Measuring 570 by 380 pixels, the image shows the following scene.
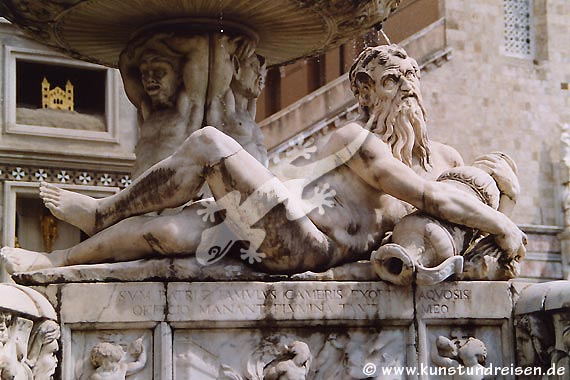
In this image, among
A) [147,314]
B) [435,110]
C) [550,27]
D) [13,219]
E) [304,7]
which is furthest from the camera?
[550,27]

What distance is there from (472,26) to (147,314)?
1931 centimetres

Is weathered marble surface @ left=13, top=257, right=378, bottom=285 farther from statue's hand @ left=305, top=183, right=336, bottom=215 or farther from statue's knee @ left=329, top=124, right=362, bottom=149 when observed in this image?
statue's knee @ left=329, top=124, right=362, bottom=149

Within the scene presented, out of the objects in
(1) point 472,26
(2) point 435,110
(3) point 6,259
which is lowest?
(3) point 6,259

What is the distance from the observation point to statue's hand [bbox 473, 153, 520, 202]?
7.58m

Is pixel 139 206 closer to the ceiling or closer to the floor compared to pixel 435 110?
closer to the floor

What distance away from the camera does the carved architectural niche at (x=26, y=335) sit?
6.12 meters

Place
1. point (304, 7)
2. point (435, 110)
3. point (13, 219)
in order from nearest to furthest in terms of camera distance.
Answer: point (304, 7)
point (13, 219)
point (435, 110)

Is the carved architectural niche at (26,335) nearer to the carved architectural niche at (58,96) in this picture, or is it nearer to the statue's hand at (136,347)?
the statue's hand at (136,347)

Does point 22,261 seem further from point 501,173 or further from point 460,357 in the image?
point 501,173

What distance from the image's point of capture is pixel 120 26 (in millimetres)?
8625

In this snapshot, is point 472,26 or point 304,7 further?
point 472,26

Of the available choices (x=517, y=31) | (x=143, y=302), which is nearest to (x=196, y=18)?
(x=143, y=302)

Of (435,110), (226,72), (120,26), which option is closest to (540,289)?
(226,72)

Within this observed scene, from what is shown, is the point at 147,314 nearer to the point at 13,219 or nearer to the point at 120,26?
the point at 120,26
